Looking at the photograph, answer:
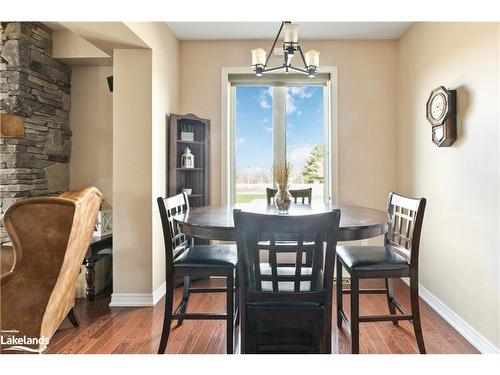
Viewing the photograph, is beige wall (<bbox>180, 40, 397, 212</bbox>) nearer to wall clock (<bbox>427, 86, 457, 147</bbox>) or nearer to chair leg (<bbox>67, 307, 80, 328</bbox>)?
wall clock (<bbox>427, 86, 457, 147</bbox>)

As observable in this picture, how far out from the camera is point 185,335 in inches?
88.2

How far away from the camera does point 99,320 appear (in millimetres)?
2473

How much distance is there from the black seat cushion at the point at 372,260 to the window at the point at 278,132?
5.08 feet

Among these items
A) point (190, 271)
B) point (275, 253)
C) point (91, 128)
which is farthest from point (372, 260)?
point (91, 128)

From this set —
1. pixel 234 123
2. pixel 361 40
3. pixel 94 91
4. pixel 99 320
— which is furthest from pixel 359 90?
pixel 99 320

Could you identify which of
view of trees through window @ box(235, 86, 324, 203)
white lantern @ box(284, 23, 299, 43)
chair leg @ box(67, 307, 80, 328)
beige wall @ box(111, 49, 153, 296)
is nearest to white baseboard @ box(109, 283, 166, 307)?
beige wall @ box(111, 49, 153, 296)

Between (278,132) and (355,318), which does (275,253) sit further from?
(278,132)

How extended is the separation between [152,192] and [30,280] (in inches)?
46.9

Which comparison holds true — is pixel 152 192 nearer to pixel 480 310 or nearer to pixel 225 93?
pixel 225 93

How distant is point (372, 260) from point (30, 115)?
129 inches

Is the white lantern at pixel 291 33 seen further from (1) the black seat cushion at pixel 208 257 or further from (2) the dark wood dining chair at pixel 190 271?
(1) the black seat cushion at pixel 208 257

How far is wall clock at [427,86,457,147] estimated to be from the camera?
2.35 m

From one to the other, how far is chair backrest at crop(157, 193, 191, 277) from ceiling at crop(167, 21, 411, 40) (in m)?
1.90

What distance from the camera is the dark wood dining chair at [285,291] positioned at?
52.9 inches
